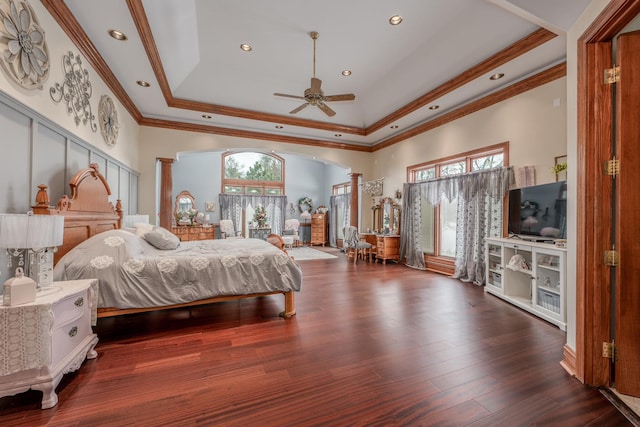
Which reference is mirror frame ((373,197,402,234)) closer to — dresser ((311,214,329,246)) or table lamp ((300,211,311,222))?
dresser ((311,214,329,246))

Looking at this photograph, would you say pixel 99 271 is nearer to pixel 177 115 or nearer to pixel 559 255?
pixel 177 115

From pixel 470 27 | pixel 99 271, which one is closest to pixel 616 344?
pixel 470 27

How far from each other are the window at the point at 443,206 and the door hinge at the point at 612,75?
2639 mm

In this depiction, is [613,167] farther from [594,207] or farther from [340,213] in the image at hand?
[340,213]

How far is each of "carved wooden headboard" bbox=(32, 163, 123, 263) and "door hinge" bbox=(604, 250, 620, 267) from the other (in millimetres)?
4068

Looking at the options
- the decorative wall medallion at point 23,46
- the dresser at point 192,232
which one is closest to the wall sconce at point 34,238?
the decorative wall medallion at point 23,46

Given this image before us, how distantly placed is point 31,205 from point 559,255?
491 cm

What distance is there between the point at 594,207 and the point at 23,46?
426cm

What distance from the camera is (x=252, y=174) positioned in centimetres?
996

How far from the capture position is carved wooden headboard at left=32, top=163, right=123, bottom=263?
2199mm

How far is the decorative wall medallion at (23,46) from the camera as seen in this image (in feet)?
6.04

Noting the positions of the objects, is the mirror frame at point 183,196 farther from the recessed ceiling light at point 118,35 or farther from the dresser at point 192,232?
the recessed ceiling light at point 118,35

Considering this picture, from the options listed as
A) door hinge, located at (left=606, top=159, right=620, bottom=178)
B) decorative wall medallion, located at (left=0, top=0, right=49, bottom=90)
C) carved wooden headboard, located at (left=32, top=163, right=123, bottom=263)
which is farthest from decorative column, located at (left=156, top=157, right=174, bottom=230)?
door hinge, located at (left=606, top=159, right=620, bottom=178)

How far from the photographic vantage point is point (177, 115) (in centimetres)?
520
